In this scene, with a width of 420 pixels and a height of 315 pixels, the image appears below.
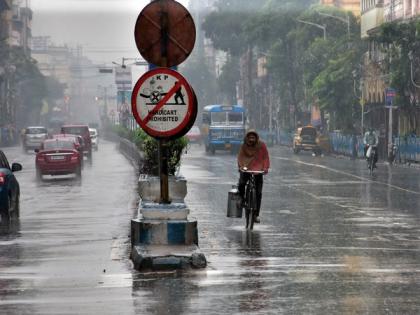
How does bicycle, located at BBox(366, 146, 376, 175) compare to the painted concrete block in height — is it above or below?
below

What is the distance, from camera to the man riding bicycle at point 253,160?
892 inches

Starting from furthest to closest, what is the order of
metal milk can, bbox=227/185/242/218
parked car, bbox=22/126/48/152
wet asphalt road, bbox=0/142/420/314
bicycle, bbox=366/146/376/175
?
parked car, bbox=22/126/48/152, bicycle, bbox=366/146/376/175, metal milk can, bbox=227/185/242/218, wet asphalt road, bbox=0/142/420/314

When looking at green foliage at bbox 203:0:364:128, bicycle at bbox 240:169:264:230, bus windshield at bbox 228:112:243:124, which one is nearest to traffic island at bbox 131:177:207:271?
bicycle at bbox 240:169:264:230

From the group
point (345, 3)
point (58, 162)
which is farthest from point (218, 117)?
point (345, 3)

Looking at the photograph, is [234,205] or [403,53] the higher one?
[403,53]

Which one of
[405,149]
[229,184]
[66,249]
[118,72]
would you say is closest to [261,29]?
[118,72]

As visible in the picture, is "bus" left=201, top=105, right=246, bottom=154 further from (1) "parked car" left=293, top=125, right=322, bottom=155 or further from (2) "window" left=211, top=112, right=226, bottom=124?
(1) "parked car" left=293, top=125, right=322, bottom=155

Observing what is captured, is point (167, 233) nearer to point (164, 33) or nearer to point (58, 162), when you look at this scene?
point (164, 33)

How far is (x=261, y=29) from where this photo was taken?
372 feet

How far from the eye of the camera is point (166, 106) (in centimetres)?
1563

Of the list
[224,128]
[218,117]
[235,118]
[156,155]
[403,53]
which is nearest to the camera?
[156,155]

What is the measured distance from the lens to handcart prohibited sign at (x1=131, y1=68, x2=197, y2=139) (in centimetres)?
1559

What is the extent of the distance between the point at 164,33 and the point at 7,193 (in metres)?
9.97

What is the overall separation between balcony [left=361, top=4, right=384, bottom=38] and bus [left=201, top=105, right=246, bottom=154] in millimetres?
11001
